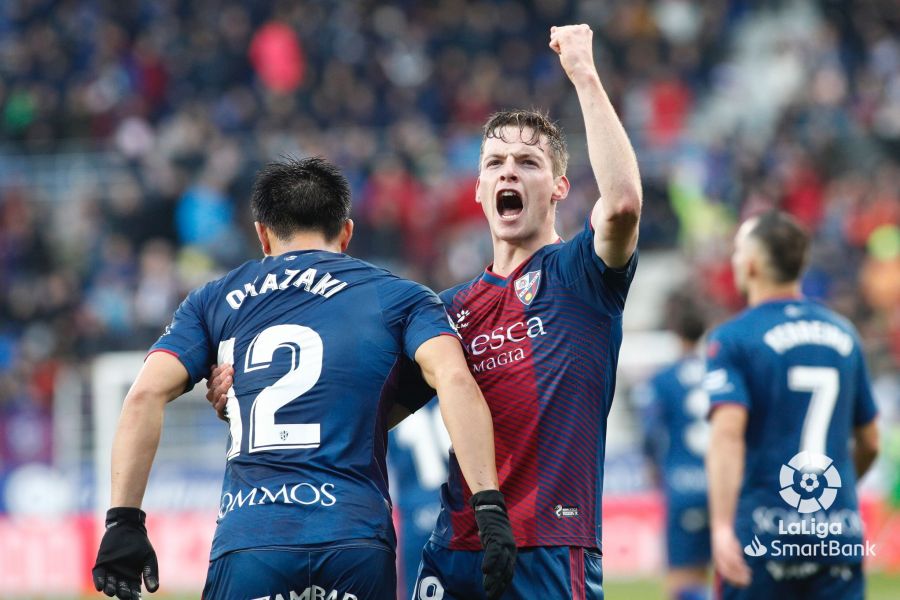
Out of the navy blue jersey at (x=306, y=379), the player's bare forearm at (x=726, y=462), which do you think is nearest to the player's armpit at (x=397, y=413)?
the navy blue jersey at (x=306, y=379)

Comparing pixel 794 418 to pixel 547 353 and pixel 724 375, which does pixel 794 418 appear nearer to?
pixel 724 375

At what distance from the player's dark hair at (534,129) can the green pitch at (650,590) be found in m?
7.80

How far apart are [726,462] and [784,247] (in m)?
1.12

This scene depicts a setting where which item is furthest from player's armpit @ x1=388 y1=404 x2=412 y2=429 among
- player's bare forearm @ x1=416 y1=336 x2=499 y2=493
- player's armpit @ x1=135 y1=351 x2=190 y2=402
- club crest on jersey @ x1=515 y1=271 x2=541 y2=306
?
player's armpit @ x1=135 y1=351 x2=190 y2=402

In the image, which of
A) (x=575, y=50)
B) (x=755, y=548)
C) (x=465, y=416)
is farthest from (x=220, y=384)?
(x=755, y=548)

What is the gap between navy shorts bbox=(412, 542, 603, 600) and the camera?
198 inches

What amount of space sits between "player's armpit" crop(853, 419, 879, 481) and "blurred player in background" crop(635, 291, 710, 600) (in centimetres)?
320

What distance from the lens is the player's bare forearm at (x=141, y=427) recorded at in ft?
16.4

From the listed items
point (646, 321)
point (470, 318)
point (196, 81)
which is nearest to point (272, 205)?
point (470, 318)

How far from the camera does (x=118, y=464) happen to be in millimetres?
4996

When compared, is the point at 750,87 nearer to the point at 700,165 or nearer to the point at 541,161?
the point at 700,165

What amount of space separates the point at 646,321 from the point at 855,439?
11724 mm

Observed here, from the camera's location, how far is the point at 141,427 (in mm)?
5031

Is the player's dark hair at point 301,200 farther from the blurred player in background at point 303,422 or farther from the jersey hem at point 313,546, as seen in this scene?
the jersey hem at point 313,546
